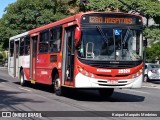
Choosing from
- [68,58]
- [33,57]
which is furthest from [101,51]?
[33,57]

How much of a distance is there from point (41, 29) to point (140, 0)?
2059 centimetres

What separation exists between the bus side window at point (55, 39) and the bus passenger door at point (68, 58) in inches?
32.0

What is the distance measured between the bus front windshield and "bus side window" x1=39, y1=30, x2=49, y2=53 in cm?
427

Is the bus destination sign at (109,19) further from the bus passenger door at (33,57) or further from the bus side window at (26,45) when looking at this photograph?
the bus side window at (26,45)

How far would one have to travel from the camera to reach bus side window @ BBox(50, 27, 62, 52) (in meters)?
17.8

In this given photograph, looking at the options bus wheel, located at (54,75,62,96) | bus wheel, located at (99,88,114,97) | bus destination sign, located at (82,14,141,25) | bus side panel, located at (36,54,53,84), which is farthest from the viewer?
bus side panel, located at (36,54,53,84)

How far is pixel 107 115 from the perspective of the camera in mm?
11812

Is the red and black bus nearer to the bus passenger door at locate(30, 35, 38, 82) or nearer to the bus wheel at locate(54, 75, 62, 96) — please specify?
the bus wheel at locate(54, 75, 62, 96)

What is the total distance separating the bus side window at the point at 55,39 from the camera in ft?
58.3

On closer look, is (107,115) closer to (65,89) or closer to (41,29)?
(65,89)

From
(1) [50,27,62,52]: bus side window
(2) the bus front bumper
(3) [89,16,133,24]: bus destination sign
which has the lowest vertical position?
(2) the bus front bumper

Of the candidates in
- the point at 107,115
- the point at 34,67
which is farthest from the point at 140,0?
the point at 107,115

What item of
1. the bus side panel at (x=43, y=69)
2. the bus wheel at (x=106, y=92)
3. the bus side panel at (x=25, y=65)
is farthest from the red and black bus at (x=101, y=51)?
the bus side panel at (x=25, y=65)

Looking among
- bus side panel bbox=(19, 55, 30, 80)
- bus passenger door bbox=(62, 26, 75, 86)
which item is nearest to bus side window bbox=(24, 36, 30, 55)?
bus side panel bbox=(19, 55, 30, 80)
